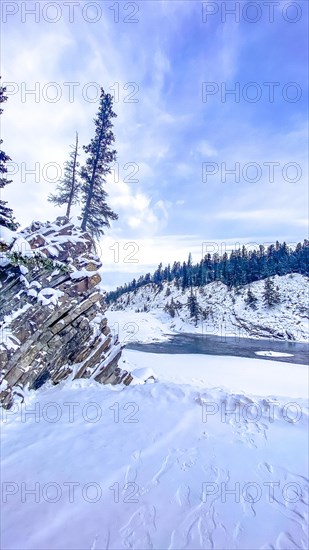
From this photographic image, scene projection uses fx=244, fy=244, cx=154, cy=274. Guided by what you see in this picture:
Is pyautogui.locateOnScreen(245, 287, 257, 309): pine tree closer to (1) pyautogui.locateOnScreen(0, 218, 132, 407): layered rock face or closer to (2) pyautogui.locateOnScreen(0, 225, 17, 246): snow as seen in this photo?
(1) pyautogui.locateOnScreen(0, 218, 132, 407): layered rock face

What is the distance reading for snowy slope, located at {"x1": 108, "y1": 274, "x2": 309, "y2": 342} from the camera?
2068 inches

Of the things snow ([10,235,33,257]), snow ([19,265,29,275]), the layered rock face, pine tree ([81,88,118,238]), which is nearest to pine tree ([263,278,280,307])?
pine tree ([81,88,118,238])

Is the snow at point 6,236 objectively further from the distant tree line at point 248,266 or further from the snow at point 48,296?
the distant tree line at point 248,266

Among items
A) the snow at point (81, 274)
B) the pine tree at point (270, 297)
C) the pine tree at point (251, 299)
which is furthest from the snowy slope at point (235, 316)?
the snow at point (81, 274)

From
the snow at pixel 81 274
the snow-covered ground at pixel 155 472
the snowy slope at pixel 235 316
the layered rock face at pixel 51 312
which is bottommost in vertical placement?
the snow-covered ground at pixel 155 472

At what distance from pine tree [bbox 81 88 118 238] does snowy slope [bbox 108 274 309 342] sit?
89.7 feet

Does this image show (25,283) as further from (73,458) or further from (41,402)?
(73,458)

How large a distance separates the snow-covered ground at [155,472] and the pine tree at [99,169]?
14315 mm

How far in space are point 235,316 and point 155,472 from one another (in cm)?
6310

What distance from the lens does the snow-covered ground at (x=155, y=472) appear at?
3.75 metres

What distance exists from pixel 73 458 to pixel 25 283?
652 cm

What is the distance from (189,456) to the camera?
5625mm

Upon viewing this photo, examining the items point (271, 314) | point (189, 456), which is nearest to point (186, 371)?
point (189, 456)

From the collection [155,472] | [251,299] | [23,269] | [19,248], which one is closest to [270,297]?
[251,299]
